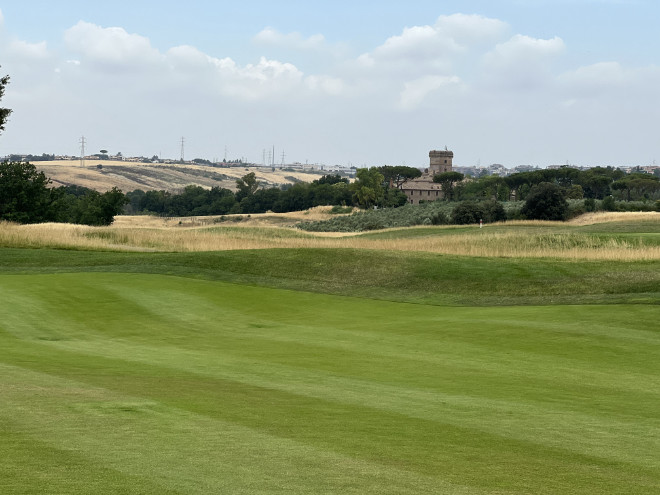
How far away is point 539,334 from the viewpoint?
19984 mm

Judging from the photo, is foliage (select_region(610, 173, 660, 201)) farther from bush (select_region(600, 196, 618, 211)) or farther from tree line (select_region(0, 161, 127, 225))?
tree line (select_region(0, 161, 127, 225))

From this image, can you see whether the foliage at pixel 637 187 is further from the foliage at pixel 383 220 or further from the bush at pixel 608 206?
the bush at pixel 608 206

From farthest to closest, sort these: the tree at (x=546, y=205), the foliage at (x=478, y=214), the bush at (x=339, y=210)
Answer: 1. the bush at (x=339, y=210)
2. the foliage at (x=478, y=214)
3. the tree at (x=546, y=205)

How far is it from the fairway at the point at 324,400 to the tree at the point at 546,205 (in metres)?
69.2

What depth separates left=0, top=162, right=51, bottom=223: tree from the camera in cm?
8562

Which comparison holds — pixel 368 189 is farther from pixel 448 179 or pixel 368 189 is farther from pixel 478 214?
pixel 478 214

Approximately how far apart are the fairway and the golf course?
0.04 metres

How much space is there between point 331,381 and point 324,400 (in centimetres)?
188

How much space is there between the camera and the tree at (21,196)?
85.6m

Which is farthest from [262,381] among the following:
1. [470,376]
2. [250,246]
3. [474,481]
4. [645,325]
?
[250,246]

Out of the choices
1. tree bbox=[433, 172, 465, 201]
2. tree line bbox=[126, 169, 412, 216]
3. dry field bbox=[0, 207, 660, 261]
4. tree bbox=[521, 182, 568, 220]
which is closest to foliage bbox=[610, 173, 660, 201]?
tree line bbox=[126, 169, 412, 216]

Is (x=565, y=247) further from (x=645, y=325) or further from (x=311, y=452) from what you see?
(x=311, y=452)

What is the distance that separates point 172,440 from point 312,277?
27.3 metres

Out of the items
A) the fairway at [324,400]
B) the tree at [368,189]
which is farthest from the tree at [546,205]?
the fairway at [324,400]
